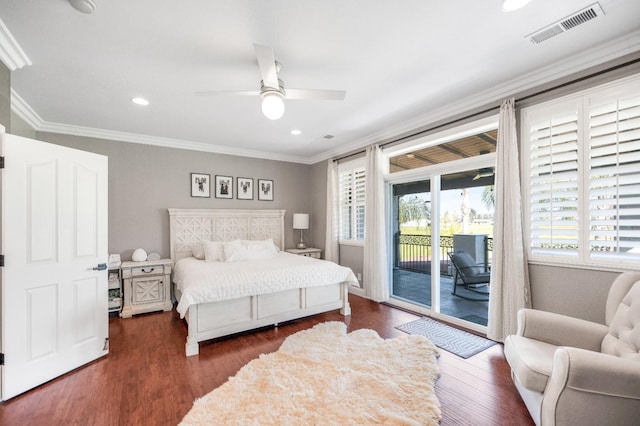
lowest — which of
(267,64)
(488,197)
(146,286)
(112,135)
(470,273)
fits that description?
(146,286)

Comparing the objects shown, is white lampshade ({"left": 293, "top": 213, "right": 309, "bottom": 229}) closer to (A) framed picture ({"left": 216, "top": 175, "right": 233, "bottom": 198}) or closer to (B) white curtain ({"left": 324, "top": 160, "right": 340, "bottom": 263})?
(B) white curtain ({"left": 324, "top": 160, "right": 340, "bottom": 263})

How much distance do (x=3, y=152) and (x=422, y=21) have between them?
336cm

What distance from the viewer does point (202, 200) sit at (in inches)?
202

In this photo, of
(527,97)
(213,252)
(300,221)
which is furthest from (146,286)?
(527,97)

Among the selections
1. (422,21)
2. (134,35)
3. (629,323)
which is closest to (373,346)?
(629,323)

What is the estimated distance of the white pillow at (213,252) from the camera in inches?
174

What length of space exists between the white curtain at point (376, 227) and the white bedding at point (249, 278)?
0.68 metres

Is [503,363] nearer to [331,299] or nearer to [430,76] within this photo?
[331,299]

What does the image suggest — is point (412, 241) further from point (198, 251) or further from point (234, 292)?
point (198, 251)

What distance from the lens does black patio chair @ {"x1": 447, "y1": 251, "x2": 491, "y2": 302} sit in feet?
13.1

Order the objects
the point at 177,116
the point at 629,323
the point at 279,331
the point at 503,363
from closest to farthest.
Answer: the point at 629,323, the point at 503,363, the point at 279,331, the point at 177,116

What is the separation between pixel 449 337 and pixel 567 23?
3.08m

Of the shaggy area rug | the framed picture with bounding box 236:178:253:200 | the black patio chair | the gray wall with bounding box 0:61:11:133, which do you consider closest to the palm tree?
the black patio chair

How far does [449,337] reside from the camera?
321 cm
